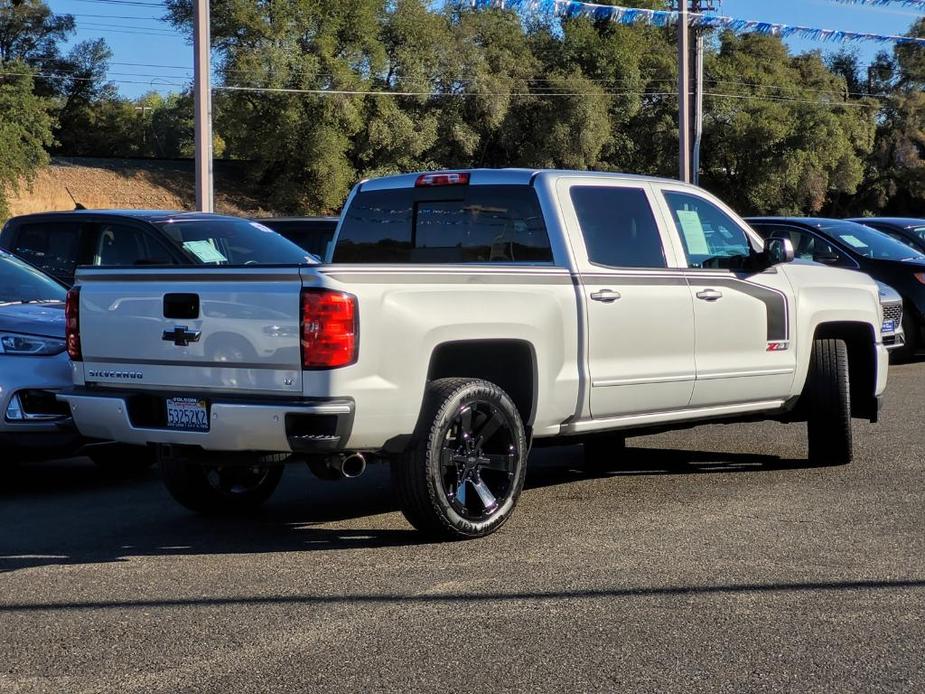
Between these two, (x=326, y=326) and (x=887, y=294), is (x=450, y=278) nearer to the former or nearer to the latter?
(x=326, y=326)

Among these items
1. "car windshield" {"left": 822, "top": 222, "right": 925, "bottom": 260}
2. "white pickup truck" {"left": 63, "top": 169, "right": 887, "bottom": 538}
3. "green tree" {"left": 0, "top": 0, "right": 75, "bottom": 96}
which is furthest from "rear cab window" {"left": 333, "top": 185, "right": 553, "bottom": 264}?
"green tree" {"left": 0, "top": 0, "right": 75, "bottom": 96}

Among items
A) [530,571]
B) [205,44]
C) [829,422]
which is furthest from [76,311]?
[205,44]

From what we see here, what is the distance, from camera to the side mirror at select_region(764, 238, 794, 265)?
26.6 ft

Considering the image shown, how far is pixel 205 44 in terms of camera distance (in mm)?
17250

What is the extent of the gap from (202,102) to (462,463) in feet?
39.5

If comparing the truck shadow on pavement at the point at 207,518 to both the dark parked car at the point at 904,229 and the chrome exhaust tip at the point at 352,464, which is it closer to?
the chrome exhaust tip at the point at 352,464

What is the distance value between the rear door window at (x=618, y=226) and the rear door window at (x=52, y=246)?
557cm

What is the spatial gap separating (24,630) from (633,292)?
3826 millimetres

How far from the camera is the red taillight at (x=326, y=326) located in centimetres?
593

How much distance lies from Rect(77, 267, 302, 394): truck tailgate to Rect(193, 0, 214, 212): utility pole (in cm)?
1061

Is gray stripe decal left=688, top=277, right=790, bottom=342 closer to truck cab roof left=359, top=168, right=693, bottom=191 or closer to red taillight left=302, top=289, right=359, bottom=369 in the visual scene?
truck cab roof left=359, top=168, right=693, bottom=191

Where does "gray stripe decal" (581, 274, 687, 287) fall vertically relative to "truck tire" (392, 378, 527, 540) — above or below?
above

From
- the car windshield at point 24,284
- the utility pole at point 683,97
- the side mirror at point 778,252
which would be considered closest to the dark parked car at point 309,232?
the car windshield at point 24,284

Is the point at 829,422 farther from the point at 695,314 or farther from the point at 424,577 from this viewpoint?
the point at 424,577
